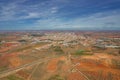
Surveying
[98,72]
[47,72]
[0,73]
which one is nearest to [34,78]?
[47,72]

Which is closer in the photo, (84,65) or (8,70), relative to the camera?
(8,70)

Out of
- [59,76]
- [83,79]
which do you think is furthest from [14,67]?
[83,79]

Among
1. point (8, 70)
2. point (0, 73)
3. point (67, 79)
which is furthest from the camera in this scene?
point (8, 70)

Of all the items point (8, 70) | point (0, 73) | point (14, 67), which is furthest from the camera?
point (14, 67)

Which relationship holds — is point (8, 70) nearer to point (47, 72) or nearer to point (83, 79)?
point (47, 72)

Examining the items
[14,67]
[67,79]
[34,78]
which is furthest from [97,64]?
[14,67]

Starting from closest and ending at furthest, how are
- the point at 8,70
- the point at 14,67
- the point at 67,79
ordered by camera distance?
the point at 67,79
the point at 8,70
the point at 14,67

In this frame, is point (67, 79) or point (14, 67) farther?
point (14, 67)

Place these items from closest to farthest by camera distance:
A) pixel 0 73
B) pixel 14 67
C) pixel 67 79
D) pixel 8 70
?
pixel 67 79, pixel 0 73, pixel 8 70, pixel 14 67

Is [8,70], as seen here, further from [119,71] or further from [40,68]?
[119,71]
